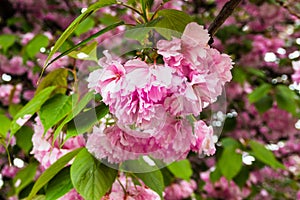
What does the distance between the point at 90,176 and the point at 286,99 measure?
1658 millimetres

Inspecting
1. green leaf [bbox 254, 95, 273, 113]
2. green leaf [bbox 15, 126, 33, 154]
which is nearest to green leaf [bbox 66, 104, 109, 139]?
green leaf [bbox 15, 126, 33, 154]

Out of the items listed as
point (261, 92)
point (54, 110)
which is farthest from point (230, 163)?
point (54, 110)

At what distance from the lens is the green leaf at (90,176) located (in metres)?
0.74

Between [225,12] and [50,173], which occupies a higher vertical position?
[225,12]

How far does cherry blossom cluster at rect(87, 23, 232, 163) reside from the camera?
1.91 feet

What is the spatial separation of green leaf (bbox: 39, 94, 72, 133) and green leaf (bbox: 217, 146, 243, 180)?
1078 millimetres

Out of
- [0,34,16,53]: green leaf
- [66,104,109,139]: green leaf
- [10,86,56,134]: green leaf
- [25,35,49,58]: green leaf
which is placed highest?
[66,104,109,139]: green leaf

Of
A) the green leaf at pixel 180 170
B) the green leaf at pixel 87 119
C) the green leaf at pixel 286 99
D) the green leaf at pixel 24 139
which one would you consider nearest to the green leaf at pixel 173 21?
the green leaf at pixel 87 119

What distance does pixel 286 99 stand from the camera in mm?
2230

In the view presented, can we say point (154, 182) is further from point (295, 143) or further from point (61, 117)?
point (295, 143)

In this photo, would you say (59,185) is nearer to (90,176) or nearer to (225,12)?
(90,176)

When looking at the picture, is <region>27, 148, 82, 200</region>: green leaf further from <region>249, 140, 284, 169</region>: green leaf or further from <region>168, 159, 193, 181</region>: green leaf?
<region>249, 140, 284, 169</region>: green leaf

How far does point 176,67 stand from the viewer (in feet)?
1.97

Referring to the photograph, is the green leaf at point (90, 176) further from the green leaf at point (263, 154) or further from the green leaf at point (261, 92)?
the green leaf at point (261, 92)
